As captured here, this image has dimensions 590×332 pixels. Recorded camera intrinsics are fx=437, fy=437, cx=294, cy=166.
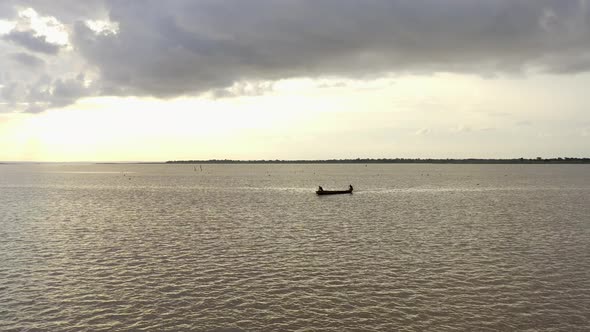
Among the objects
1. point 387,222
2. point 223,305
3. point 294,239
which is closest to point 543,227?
point 387,222

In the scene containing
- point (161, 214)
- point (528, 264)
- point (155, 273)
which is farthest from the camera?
point (161, 214)

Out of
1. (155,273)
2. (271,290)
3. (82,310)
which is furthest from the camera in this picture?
(155,273)

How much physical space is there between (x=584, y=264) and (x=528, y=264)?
3634mm

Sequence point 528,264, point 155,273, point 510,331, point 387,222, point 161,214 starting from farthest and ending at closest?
point 161,214, point 387,222, point 528,264, point 155,273, point 510,331

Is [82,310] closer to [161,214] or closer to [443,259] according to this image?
[443,259]

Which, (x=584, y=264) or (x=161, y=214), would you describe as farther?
(x=161, y=214)

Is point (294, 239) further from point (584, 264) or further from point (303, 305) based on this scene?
point (584, 264)

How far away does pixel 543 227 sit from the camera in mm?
45219

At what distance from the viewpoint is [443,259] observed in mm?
30359

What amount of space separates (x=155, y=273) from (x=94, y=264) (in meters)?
5.30

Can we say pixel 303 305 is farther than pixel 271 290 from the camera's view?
No

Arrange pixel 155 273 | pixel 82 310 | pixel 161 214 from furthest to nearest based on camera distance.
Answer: pixel 161 214 < pixel 155 273 < pixel 82 310

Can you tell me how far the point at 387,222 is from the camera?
4916 cm

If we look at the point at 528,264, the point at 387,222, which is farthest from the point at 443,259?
the point at 387,222
